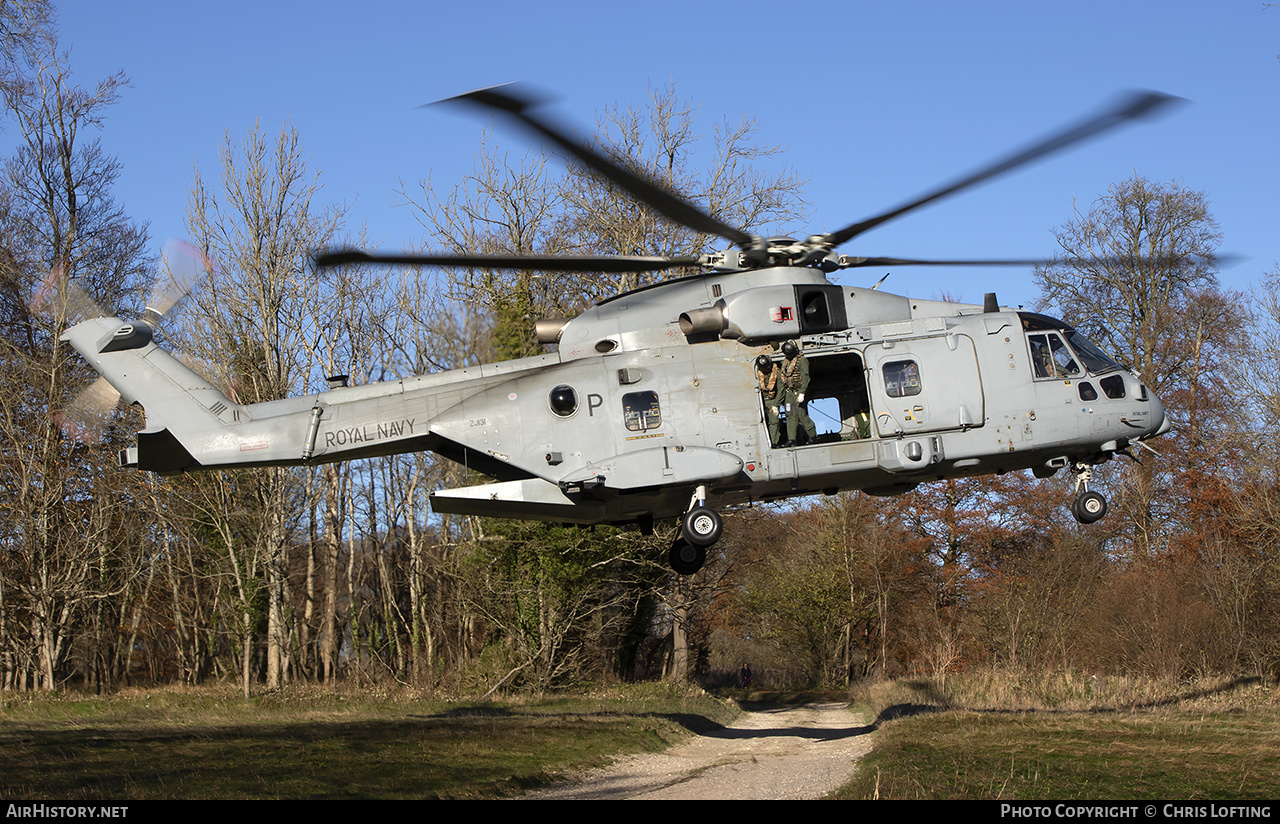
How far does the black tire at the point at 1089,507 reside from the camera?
1281cm

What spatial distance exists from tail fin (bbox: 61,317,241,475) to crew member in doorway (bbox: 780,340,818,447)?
703 cm

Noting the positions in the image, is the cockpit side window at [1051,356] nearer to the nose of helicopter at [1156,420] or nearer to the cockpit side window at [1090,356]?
the cockpit side window at [1090,356]

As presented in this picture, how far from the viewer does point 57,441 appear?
Answer: 87.3ft

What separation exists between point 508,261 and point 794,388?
4.12 metres

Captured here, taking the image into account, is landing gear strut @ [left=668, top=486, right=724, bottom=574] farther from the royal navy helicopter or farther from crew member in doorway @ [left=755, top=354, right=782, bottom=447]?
crew member in doorway @ [left=755, top=354, right=782, bottom=447]

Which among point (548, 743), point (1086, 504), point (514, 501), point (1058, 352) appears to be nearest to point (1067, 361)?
point (1058, 352)

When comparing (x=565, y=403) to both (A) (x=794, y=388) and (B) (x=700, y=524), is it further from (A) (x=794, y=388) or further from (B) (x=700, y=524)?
(A) (x=794, y=388)

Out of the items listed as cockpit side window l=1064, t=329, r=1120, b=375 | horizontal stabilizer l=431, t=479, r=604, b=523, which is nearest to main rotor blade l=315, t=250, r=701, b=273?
horizontal stabilizer l=431, t=479, r=604, b=523

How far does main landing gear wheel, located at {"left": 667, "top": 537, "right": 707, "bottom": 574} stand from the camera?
13023mm

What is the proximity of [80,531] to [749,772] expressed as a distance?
22.4m

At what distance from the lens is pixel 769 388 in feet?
41.2

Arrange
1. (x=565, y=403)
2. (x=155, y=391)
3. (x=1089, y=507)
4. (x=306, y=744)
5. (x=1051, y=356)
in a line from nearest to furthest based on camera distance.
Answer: (x=155, y=391)
(x=565, y=403)
(x=1089, y=507)
(x=1051, y=356)
(x=306, y=744)
